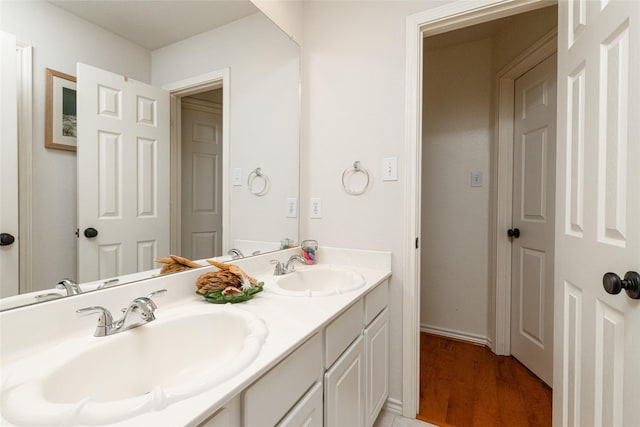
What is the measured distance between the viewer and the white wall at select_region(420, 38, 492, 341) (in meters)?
2.28

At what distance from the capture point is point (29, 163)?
0.70 meters

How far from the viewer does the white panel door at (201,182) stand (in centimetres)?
111

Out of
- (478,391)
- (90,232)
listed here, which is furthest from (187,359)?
(478,391)

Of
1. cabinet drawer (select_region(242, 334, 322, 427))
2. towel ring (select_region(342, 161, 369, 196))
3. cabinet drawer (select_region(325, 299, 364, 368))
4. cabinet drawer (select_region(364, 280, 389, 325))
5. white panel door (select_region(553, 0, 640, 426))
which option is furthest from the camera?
towel ring (select_region(342, 161, 369, 196))

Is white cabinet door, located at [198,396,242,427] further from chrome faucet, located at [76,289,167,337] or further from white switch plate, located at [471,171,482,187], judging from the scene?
white switch plate, located at [471,171,482,187]

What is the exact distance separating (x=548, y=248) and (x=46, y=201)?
2.36m

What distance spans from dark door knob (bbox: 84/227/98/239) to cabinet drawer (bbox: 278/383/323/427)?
73cm

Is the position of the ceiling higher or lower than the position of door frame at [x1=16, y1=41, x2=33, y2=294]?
higher

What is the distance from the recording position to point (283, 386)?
27.0 inches

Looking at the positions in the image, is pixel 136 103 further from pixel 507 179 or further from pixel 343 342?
pixel 507 179

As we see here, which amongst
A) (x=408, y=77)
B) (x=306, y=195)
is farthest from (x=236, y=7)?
(x=306, y=195)

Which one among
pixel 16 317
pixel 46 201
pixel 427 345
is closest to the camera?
pixel 16 317

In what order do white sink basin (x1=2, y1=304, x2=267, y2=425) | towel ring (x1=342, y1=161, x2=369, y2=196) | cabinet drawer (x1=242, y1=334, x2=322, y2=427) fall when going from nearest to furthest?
white sink basin (x1=2, y1=304, x2=267, y2=425) → cabinet drawer (x1=242, y1=334, x2=322, y2=427) → towel ring (x1=342, y1=161, x2=369, y2=196)

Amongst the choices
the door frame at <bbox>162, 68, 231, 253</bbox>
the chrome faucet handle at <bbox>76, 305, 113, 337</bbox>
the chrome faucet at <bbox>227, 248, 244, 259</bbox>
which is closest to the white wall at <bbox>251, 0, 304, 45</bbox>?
the door frame at <bbox>162, 68, 231, 253</bbox>
